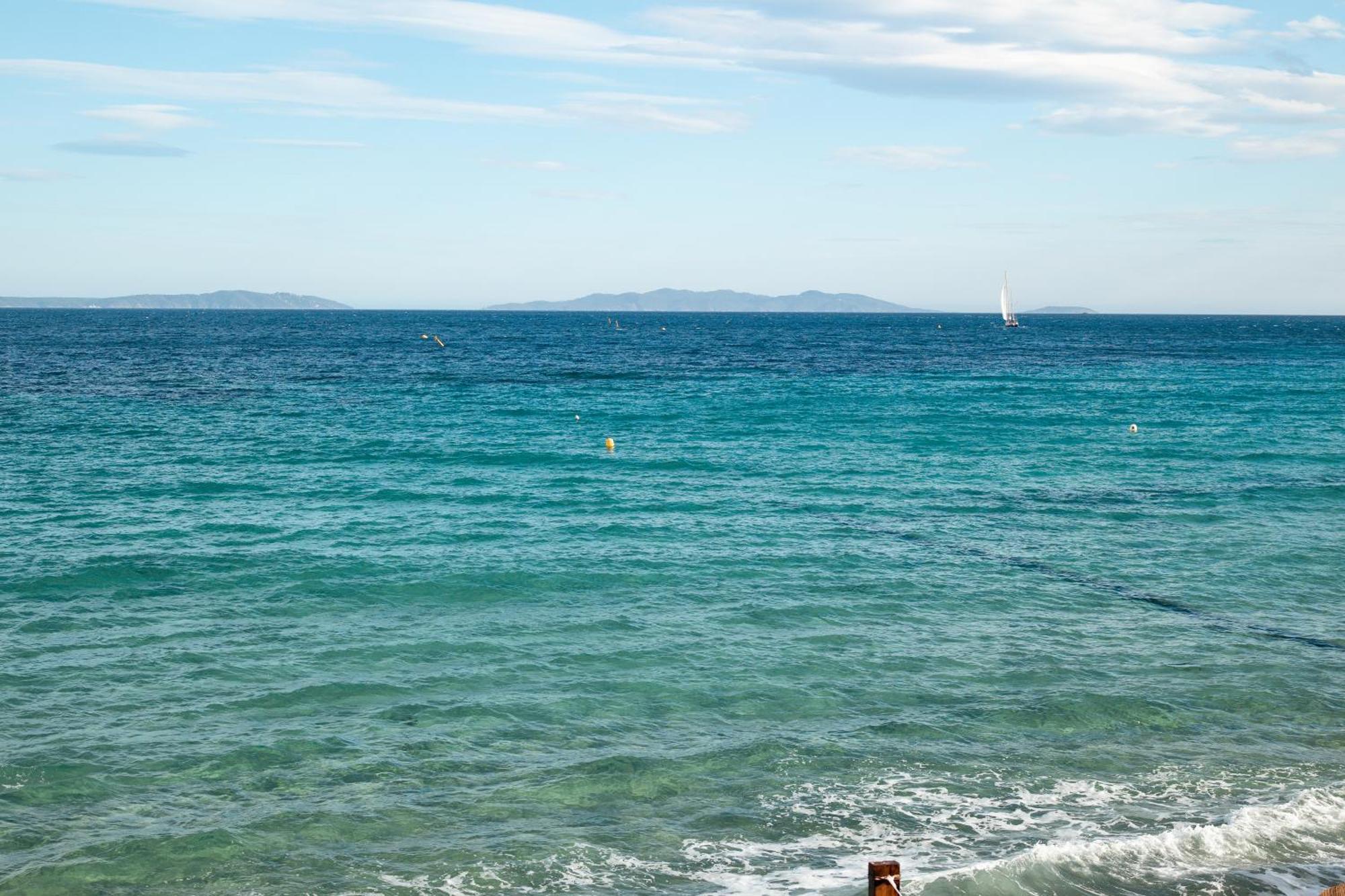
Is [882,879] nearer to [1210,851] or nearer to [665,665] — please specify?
[1210,851]

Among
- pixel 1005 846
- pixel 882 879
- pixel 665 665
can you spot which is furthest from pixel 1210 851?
pixel 665 665

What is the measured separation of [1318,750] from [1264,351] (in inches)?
4694

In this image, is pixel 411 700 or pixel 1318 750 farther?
pixel 411 700

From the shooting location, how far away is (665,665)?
1952 centimetres

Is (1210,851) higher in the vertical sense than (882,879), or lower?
lower

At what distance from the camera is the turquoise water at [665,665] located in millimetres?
13203

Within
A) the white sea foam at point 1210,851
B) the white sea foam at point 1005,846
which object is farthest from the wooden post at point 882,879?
the white sea foam at point 1210,851

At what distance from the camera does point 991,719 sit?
675 inches

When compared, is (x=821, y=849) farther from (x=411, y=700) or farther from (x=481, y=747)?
(x=411, y=700)

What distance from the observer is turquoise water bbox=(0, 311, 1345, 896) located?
43.3 feet

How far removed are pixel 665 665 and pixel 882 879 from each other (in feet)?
33.1

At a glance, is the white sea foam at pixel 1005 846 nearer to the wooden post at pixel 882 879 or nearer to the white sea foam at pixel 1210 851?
the white sea foam at pixel 1210 851

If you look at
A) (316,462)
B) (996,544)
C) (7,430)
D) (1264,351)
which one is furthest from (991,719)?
(1264,351)

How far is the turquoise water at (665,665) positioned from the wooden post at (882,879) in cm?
285
